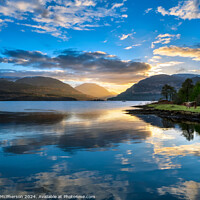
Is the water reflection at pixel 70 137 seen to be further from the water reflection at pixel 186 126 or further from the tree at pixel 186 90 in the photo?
the tree at pixel 186 90

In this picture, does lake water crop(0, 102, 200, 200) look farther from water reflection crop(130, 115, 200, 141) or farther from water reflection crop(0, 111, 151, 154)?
water reflection crop(130, 115, 200, 141)

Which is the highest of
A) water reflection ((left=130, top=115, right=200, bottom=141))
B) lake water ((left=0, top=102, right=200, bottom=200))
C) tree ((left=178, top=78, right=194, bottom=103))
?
tree ((left=178, top=78, right=194, bottom=103))

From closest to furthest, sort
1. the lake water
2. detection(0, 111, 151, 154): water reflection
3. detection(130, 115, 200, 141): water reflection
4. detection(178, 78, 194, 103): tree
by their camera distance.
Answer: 1. the lake water
2. detection(0, 111, 151, 154): water reflection
3. detection(130, 115, 200, 141): water reflection
4. detection(178, 78, 194, 103): tree

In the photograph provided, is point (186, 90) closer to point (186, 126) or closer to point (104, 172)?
point (186, 126)

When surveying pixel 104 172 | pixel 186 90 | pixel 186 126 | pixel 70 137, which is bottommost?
pixel 186 126

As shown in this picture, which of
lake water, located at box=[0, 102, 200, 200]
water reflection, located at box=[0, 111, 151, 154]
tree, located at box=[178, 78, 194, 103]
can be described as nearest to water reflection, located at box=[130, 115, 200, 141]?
water reflection, located at box=[0, 111, 151, 154]

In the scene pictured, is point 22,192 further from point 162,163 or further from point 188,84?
point 188,84

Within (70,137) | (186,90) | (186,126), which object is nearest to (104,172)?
(70,137)

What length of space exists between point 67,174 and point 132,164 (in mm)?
5393

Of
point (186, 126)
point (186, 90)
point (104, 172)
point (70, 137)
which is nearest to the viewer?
point (104, 172)

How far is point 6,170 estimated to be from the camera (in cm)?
1318

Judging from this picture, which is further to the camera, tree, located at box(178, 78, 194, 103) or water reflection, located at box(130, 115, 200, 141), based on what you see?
tree, located at box(178, 78, 194, 103)

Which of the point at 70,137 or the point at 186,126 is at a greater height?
the point at 70,137

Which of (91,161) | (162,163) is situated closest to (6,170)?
(91,161)
